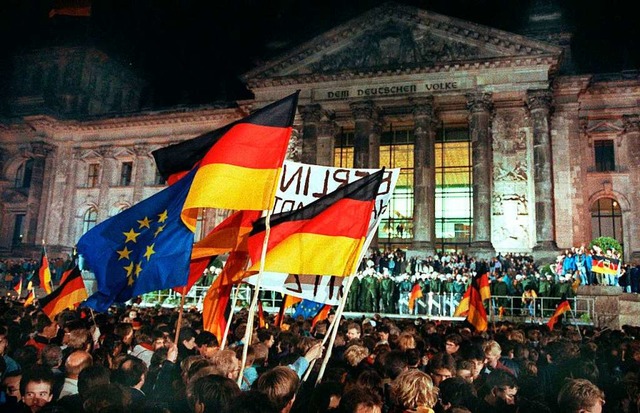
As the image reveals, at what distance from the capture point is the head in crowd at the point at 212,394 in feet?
11.6

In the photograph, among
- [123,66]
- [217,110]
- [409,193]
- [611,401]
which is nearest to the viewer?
[611,401]

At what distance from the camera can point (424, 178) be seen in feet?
103

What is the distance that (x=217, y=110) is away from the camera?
4088 centimetres

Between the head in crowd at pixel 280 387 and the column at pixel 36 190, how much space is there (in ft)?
149

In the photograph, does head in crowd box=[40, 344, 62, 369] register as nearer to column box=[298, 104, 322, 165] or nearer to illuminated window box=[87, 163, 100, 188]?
column box=[298, 104, 322, 165]

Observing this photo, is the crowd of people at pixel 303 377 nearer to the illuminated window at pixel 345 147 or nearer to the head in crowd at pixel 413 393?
the head in crowd at pixel 413 393

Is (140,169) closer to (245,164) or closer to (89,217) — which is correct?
(89,217)

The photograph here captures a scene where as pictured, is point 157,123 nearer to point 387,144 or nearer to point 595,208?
point 387,144

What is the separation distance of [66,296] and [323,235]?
5870mm

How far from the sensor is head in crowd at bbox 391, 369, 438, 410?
367 cm

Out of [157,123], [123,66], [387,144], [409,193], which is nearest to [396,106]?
[387,144]

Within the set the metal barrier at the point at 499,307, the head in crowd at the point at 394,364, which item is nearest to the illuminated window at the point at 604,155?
the metal barrier at the point at 499,307

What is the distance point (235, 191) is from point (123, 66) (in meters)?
52.5

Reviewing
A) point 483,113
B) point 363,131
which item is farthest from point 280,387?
point 363,131
